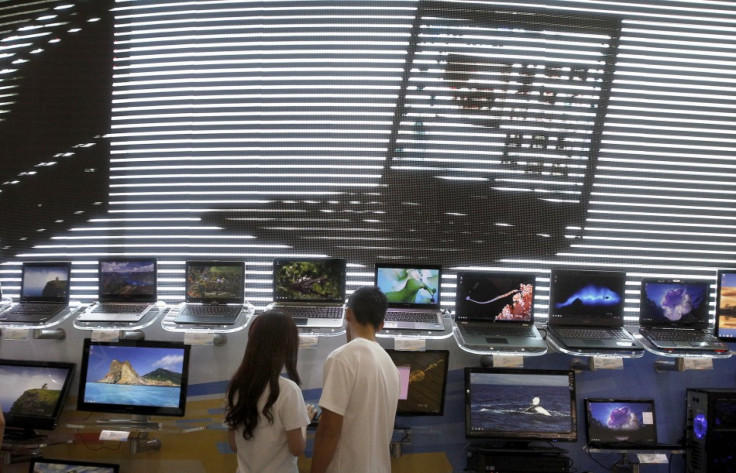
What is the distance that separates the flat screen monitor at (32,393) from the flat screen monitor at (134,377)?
0.21 metres

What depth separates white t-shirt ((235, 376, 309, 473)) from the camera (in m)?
2.63

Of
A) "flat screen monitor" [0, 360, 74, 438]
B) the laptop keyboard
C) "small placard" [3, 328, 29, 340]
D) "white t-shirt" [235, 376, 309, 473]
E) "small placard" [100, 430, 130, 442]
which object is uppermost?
the laptop keyboard

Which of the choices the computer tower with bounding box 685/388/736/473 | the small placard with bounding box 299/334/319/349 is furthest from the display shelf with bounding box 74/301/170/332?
the computer tower with bounding box 685/388/736/473

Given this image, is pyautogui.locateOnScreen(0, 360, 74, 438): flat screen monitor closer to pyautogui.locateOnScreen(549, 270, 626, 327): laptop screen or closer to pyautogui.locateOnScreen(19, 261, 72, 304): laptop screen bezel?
pyautogui.locateOnScreen(19, 261, 72, 304): laptop screen bezel

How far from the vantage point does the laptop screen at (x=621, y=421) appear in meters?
3.74

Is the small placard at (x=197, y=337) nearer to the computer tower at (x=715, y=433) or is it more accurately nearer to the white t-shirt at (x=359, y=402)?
the white t-shirt at (x=359, y=402)

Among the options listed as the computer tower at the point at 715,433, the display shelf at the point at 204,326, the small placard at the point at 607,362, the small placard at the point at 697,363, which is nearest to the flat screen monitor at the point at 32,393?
the display shelf at the point at 204,326

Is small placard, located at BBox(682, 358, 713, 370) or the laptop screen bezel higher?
the laptop screen bezel

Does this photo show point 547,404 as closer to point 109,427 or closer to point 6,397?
point 109,427

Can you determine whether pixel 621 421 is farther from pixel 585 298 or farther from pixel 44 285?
pixel 44 285

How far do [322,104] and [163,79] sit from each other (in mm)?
1140

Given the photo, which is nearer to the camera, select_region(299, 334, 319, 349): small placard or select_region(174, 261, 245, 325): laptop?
select_region(299, 334, 319, 349): small placard

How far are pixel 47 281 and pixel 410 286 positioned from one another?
238 cm

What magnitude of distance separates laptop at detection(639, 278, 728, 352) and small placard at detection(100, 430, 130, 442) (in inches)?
125
